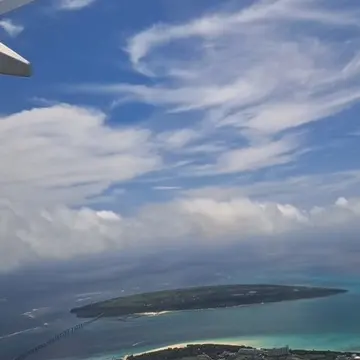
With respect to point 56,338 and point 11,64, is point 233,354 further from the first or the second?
point 11,64

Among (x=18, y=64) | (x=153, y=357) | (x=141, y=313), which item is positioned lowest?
(x=153, y=357)

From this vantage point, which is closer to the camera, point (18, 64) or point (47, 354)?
point (18, 64)

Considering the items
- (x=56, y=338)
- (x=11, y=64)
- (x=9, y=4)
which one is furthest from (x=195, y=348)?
(x=9, y=4)

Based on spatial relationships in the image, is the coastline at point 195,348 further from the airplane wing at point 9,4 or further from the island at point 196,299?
the airplane wing at point 9,4

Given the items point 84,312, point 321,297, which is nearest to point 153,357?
point 84,312

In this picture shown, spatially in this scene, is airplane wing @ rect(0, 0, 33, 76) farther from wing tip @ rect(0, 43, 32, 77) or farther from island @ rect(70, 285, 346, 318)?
island @ rect(70, 285, 346, 318)

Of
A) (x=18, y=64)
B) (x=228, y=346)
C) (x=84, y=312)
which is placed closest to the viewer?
(x=18, y=64)

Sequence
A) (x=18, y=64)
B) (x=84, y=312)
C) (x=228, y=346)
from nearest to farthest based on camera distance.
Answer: (x=18, y=64) < (x=228, y=346) < (x=84, y=312)

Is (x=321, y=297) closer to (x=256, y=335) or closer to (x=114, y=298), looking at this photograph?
(x=256, y=335)

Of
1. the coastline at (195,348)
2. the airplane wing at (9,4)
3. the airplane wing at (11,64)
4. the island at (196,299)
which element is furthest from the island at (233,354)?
the airplane wing at (9,4)
